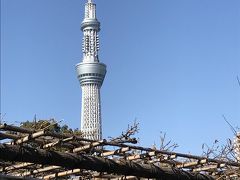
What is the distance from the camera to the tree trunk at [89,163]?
8.99m

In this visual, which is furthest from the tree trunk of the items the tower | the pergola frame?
the tower

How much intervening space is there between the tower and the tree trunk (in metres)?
86.2

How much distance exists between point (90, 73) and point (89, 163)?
108 meters

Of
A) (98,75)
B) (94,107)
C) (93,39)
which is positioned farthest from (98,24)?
(94,107)

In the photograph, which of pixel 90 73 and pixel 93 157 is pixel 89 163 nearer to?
pixel 93 157

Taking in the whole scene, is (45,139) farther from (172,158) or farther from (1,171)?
(172,158)

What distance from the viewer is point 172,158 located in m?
11.2

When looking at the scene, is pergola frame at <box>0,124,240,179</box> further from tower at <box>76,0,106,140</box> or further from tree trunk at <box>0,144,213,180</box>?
tower at <box>76,0,106,140</box>

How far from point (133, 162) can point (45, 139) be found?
76.6 inches

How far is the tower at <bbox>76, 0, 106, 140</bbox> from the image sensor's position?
10769 cm

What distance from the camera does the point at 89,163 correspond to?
32.4 feet

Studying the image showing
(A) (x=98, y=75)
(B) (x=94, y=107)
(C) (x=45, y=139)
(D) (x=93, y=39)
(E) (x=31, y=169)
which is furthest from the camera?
(D) (x=93, y=39)

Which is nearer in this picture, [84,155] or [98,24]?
[84,155]

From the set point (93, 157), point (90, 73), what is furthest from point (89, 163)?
point (90, 73)
